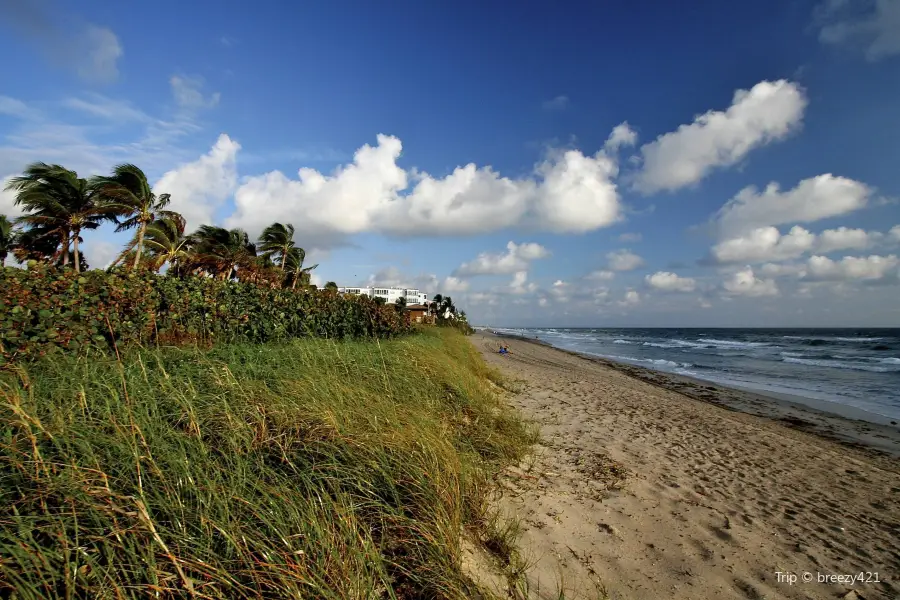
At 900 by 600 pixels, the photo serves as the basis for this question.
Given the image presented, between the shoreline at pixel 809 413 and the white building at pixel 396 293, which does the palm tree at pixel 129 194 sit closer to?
the shoreline at pixel 809 413

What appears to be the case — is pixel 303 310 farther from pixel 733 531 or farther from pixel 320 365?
pixel 733 531

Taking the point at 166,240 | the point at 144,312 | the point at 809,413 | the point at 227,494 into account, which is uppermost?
the point at 166,240

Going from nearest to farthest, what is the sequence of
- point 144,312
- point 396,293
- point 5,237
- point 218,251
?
1. point 144,312
2. point 5,237
3. point 218,251
4. point 396,293

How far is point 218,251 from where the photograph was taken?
28000 millimetres

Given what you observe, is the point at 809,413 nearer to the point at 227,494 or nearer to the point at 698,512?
the point at 698,512

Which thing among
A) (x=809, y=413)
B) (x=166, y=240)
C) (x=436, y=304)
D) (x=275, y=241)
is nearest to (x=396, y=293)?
(x=436, y=304)

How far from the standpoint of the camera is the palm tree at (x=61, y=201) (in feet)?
54.8

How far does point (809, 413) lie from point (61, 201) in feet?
98.4

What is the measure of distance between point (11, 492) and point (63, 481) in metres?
0.23

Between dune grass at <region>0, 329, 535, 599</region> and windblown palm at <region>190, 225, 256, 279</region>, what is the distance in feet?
88.5

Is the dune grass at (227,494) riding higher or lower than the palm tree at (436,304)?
lower

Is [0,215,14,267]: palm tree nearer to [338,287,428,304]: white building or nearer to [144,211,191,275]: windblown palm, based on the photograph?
[144,211,191,275]: windblown palm

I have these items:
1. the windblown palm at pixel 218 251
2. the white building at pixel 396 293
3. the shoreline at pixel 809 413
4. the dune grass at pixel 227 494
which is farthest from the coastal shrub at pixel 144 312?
the white building at pixel 396 293

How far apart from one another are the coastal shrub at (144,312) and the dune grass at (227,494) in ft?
4.35
